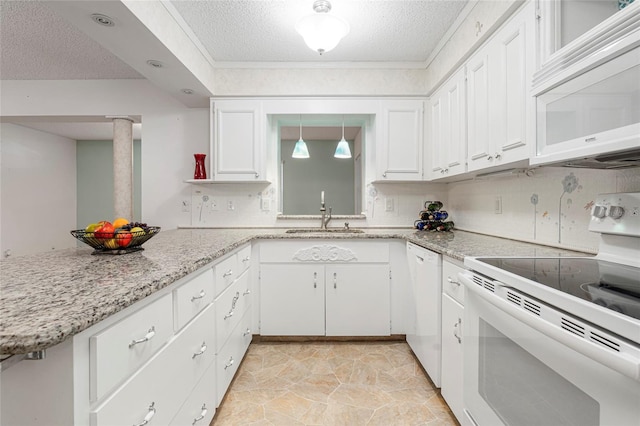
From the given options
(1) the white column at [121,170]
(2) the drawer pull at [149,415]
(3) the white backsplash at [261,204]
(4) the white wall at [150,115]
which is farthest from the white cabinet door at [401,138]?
(1) the white column at [121,170]

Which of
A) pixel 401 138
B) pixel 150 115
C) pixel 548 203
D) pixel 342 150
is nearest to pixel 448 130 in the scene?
pixel 401 138

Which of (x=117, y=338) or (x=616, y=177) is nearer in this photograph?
(x=117, y=338)

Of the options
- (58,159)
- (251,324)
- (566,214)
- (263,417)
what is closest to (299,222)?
(251,324)

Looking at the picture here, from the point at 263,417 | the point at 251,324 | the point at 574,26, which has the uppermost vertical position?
the point at 574,26

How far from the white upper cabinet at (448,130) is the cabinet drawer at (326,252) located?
2.57 feet

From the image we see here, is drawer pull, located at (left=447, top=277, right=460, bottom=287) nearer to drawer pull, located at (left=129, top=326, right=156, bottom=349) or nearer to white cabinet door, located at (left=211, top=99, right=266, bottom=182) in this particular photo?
drawer pull, located at (left=129, top=326, right=156, bottom=349)

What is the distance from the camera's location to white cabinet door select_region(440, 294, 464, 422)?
1.45 m

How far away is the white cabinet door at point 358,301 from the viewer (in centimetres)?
239

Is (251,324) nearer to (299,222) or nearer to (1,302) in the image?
(299,222)

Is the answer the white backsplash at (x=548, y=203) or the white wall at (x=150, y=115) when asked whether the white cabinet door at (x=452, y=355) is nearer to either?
the white backsplash at (x=548, y=203)

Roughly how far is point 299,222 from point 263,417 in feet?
5.65

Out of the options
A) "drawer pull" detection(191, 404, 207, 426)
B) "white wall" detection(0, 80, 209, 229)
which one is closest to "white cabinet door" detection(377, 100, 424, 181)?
"white wall" detection(0, 80, 209, 229)

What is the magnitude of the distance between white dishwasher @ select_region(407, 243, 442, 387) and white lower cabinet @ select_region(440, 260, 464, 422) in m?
0.06

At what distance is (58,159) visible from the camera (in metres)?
5.41
